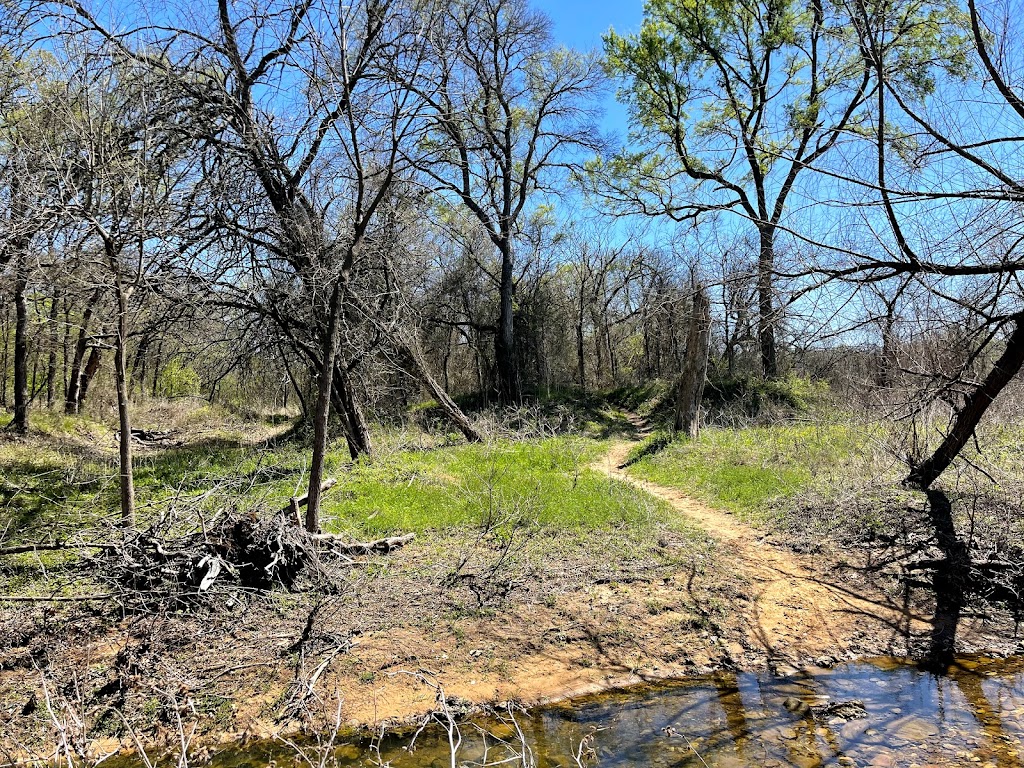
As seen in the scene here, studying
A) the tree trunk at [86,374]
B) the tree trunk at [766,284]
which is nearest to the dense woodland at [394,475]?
the tree trunk at [766,284]

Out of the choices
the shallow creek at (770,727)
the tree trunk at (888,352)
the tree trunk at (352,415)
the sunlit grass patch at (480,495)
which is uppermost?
the tree trunk at (888,352)

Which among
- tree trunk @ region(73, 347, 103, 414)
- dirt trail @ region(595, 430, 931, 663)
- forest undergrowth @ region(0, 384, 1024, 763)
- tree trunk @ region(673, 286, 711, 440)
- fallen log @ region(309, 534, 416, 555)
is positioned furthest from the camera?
tree trunk @ region(73, 347, 103, 414)

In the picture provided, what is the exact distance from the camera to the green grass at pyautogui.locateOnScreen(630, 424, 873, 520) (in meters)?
9.04

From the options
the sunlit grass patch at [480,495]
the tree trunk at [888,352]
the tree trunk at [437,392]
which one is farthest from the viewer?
the tree trunk at [437,392]

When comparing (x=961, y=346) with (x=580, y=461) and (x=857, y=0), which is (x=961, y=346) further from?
(x=580, y=461)

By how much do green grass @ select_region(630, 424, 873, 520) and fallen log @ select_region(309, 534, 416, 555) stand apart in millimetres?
4426

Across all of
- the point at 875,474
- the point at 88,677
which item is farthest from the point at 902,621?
the point at 88,677

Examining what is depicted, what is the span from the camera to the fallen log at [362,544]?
6695 mm

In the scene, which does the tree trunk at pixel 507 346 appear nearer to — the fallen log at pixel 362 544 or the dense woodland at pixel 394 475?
the dense woodland at pixel 394 475

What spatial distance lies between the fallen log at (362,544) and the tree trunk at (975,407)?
5837 millimetres

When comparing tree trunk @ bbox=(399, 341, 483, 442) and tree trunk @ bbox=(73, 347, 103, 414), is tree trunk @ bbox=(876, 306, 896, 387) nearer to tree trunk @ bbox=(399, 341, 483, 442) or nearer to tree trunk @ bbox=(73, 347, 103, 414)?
tree trunk @ bbox=(399, 341, 483, 442)

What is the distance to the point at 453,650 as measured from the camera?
17.0 ft

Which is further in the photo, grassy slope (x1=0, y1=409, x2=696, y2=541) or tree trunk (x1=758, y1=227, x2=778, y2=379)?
grassy slope (x1=0, y1=409, x2=696, y2=541)

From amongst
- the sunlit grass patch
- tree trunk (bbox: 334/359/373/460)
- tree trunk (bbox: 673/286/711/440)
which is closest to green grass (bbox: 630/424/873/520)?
tree trunk (bbox: 673/286/711/440)
